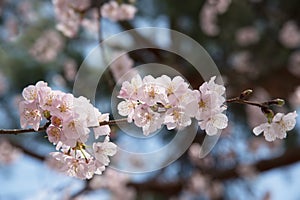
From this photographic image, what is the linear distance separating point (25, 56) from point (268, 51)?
4.64 ft

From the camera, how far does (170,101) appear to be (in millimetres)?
734

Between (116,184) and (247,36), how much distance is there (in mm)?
1166

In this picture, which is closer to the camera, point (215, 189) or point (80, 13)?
point (80, 13)

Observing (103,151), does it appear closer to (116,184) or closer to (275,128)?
(275,128)

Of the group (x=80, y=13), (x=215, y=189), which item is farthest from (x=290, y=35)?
(x=80, y=13)

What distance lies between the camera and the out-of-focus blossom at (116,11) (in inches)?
69.6

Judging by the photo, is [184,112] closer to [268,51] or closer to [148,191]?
[148,191]

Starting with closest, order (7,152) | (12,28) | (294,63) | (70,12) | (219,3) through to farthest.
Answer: (70,12)
(219,3)
(12,28)
(7,152)
(294,63)

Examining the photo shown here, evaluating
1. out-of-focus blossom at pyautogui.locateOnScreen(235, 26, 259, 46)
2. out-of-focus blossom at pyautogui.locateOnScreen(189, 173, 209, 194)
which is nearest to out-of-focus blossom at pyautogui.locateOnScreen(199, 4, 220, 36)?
out-of-focus blossom at pyautogui.locateOnScreen(235, 26, 259, 46)

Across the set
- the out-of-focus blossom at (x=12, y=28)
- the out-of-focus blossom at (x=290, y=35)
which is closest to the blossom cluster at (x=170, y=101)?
the out-of-focus blossom at (x=12, y=28)

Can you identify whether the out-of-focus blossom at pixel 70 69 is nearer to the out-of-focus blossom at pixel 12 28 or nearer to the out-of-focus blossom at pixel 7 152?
the out-of-focus blossom at pixel 12 28

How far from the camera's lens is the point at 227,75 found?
253 cm

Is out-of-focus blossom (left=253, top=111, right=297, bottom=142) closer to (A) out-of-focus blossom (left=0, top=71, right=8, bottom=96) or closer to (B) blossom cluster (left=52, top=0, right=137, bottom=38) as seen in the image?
(B) blossom cluster (left=52, top=0, right=137, bottom=38)

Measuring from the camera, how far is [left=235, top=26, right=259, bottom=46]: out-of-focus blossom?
291cm
